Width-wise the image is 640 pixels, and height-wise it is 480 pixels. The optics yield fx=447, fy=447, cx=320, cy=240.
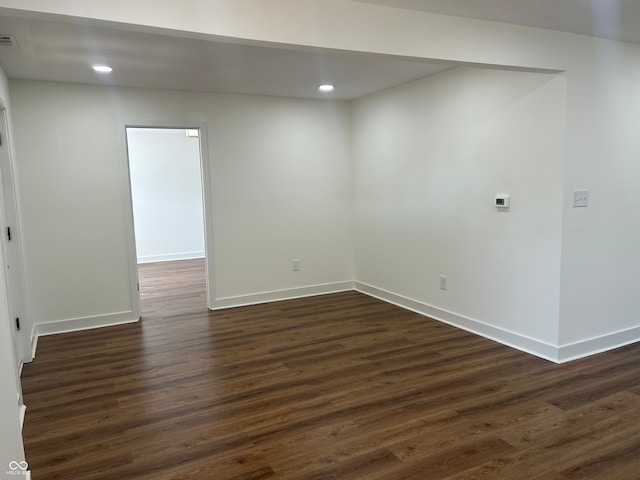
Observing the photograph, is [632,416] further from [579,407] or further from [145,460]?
[145,460]

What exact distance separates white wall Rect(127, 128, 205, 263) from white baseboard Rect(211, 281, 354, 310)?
3.51m

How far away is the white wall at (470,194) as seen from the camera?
11.4 ft

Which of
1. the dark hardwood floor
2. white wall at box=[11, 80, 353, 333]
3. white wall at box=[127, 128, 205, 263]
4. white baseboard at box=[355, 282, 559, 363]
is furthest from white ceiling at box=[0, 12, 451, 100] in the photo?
white wall at box=[127, 128, 205, 263]

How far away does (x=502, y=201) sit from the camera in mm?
3773

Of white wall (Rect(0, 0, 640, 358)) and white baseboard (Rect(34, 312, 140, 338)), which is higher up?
white wall (Rect(0, 0, 640, 358))

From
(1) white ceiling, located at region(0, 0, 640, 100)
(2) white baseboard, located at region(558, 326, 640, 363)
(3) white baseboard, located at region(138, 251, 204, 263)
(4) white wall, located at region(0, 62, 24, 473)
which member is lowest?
(2) white baseboard, located at region(558, 326, 640, 363)

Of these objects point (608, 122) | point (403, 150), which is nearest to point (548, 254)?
point (608, 122)

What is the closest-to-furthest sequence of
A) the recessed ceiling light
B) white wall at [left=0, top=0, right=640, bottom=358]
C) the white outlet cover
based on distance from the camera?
1. white wall at [left=0, top=0, right=640, bottom=358]
2. the white outlet cover
3. the recessed ceiling light

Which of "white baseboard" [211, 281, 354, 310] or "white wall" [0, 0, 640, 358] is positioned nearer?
"white wall" [0, 0, 640, 358]

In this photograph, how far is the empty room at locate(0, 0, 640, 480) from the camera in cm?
241

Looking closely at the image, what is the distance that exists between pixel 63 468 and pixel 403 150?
4073mm

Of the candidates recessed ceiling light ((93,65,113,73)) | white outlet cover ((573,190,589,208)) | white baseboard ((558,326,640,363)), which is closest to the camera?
white outlet cover ((573,190,589,208))

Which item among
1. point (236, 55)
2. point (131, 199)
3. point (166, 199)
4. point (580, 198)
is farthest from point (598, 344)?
point (166, 199)

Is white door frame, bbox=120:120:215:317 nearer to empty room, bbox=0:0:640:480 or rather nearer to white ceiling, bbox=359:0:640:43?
empty room, bbox=0:0:640:480
